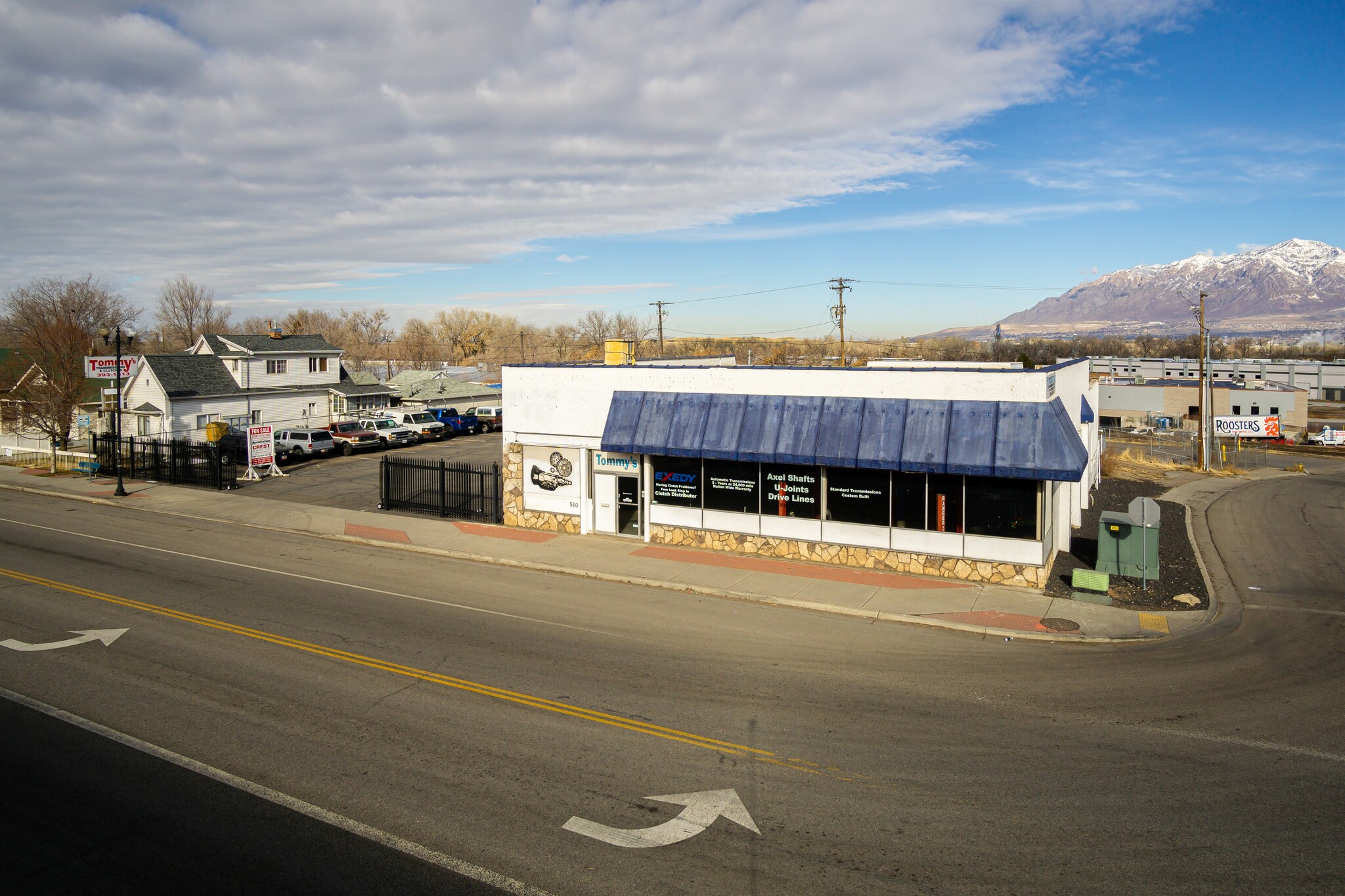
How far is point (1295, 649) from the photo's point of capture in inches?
513

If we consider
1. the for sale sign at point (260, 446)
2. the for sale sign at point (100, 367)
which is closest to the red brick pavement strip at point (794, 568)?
the for sale sign at point (260, 446)

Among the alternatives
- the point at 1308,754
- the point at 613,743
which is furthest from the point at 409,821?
the point at 1308,754

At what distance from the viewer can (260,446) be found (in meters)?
33.0

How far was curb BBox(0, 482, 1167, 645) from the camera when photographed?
13.6 meters

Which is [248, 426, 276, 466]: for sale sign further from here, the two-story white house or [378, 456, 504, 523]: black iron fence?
the two-story white house

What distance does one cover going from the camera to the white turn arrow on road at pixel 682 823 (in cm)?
721

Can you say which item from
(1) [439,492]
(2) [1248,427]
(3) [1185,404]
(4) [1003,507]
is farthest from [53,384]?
(3) [1185,404]

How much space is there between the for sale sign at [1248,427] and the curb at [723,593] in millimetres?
43318

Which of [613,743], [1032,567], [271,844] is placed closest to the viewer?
[271,844]

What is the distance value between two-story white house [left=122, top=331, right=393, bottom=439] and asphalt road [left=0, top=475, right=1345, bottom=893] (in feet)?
103

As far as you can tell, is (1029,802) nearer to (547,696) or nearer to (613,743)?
(613,743)

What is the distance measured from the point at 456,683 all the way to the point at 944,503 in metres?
11.1

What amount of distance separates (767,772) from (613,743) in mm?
1848

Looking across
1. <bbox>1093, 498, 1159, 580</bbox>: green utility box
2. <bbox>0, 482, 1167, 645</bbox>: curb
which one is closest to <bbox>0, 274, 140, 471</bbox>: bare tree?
<bbox>0, 482, 1167, 645</bbox>: curb
